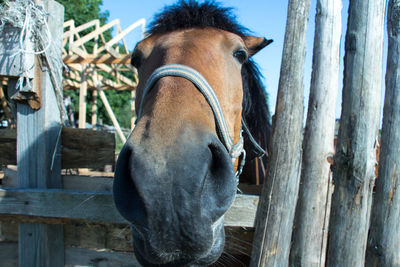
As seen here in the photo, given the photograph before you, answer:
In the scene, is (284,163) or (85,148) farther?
(85,148)

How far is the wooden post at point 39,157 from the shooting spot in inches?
73.6

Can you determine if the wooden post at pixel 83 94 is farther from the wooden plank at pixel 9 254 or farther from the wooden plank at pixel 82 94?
the wooden plank at pixel 9 254

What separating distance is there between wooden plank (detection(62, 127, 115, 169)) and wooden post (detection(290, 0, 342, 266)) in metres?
1.36

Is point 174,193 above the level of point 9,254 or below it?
above

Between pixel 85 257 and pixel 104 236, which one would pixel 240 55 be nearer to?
pixel 104 236

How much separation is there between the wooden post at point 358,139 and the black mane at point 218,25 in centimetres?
76

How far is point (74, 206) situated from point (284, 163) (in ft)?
4.41

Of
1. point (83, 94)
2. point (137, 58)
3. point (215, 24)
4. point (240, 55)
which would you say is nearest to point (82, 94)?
point (83, 94)

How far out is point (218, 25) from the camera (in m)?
1.92

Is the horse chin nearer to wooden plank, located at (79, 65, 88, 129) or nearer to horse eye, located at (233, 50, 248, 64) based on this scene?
horse eye, located at (233, 50, 248, 64)

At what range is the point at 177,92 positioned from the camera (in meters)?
1.26

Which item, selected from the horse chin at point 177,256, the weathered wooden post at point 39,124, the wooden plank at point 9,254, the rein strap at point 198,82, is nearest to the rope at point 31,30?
the weathered wooden post at point 39,124

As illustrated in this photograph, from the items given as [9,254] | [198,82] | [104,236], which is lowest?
[9,254]

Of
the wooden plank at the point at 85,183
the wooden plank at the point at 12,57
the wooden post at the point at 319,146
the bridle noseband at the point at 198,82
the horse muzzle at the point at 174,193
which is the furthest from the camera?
the wooden plank at the point at 85,183
